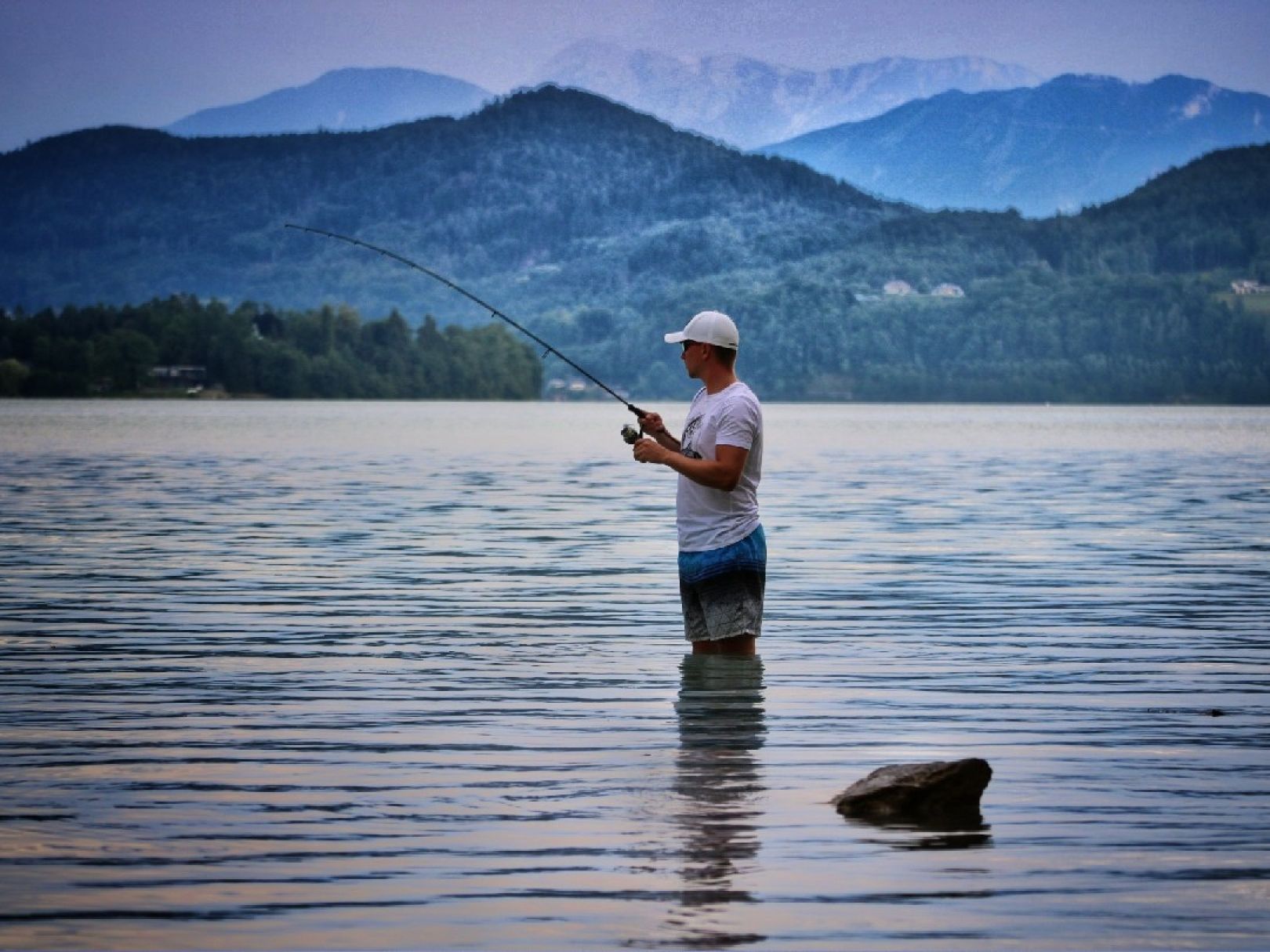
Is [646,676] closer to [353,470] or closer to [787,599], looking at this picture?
[787,599]

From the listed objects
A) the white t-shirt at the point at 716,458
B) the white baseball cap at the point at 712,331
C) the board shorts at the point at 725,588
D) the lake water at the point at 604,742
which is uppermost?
the white baseball cap at the point at 712,331

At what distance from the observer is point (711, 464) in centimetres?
1188

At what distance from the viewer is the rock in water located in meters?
8.38

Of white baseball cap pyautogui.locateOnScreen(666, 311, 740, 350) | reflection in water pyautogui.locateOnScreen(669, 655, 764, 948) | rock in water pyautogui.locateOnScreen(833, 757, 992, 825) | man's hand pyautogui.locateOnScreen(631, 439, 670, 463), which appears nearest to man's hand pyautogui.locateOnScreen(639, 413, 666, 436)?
man's hand pyautogui.locateOnScreen(631, 439, 670, 463)

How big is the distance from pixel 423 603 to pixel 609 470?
37.3 m

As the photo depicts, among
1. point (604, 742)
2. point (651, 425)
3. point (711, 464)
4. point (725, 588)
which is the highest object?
point (651, 425)

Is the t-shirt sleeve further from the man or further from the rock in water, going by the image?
the rock in water

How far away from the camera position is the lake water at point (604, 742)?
6820 millimetres

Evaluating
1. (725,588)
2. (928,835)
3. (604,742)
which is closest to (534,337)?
(725,588)

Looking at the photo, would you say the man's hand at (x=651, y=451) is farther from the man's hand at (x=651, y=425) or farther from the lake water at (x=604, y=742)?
the lake water at (x=604, y=742)

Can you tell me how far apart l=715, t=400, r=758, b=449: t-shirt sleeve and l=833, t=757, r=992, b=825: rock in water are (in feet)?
12.1

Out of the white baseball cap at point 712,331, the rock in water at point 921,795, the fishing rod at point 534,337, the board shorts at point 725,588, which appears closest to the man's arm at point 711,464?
the fishing rod at point 534,337

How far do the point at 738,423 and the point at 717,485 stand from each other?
0.41 meters

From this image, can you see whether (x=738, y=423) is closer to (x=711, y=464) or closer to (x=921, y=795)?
(x=711, y=464)
